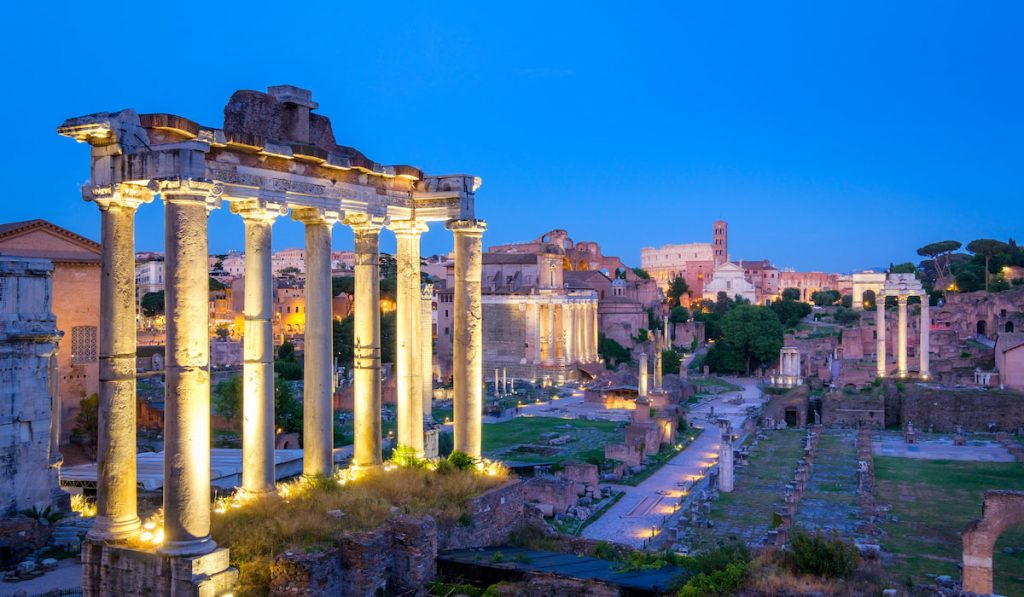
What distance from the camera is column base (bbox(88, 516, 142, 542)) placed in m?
9.31

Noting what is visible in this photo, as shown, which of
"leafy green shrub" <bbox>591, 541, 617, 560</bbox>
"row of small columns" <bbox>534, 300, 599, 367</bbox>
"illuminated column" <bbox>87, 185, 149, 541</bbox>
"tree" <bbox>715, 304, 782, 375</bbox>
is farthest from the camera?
"row of small columns" <bbox>534, 300, 599, 367</bbox>

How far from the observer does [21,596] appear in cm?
1077

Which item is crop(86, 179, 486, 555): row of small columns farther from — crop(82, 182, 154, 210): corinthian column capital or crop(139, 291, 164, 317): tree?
crop(139, 291, 164, 317): tree

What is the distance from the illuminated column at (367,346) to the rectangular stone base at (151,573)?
4378 mm

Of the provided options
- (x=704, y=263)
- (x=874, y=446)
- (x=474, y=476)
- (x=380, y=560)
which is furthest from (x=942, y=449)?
(x=704, y=263)

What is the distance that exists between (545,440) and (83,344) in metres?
18.2

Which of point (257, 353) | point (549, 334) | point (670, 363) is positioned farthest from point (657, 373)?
point (257, 353)

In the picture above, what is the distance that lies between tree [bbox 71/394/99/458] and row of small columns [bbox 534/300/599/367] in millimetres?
40534

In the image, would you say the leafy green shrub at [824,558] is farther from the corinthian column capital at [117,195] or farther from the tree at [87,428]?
the tree at [87,428]

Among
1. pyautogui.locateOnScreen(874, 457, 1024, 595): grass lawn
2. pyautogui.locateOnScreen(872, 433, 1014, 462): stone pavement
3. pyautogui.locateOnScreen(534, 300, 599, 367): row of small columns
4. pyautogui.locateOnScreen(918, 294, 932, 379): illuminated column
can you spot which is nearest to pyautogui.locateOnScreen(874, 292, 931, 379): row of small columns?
pyautogui.locateOnScreen(918, 294, 932, 379): illuminated column

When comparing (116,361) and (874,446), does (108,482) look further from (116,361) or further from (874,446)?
(874,446)

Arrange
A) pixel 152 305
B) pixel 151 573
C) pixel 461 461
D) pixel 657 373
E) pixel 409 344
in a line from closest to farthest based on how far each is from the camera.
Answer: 1. pixel 151 573
2. pixel 461 461
3. pixel 409 344
4. pixel 657 373
5. pixel 152 305

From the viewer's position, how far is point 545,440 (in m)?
34.5

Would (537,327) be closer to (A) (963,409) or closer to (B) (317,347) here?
(A) (963,409)
